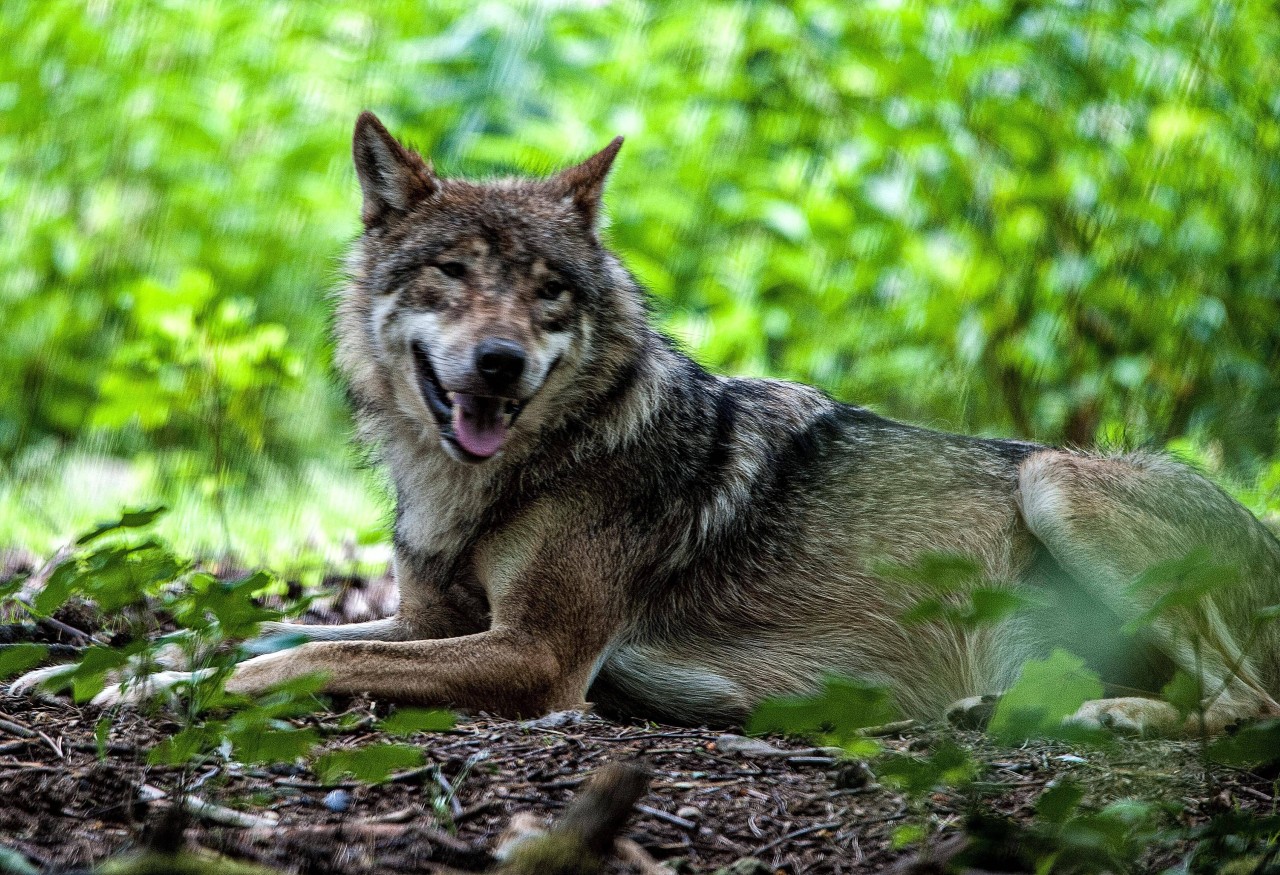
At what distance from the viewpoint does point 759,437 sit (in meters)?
4.20

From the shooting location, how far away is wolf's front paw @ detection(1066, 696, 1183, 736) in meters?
3.28

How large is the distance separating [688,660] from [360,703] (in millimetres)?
1105

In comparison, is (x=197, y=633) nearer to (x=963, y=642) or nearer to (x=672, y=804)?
(x=672, y=804)

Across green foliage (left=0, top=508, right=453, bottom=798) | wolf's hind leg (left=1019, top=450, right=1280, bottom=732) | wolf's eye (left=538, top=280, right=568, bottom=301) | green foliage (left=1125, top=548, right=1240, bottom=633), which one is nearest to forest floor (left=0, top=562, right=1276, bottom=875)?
green foliage (left=0, top=508, right=453, bottom=798)

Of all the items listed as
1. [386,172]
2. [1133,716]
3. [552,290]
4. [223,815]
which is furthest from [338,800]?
[386,172]

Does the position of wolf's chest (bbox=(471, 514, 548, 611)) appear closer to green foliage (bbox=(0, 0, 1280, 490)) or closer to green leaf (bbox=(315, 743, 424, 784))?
green leaf (bbox=(315, 743, 424, 784))

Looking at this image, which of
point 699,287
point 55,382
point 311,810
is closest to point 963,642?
point 311,810

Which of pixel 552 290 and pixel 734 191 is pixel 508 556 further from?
pixel 734 191

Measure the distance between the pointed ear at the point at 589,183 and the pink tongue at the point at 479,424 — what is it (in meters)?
0.89

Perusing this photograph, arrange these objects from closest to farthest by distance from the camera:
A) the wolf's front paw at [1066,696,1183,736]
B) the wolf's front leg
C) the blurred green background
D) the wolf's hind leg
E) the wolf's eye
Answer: the wolf's front paw at [1066,696,1183,736]
the wolf's front leg
the wolf's hind leg
the wolf's eye
the blurred green background

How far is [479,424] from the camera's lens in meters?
3.75

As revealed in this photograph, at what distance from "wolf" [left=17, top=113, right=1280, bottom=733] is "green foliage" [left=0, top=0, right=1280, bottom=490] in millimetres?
2129

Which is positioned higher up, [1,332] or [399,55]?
[399,55]

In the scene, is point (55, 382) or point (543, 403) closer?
point (543, 403)
